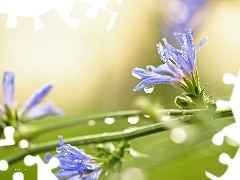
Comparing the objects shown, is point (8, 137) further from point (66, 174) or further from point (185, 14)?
point (185, 14)

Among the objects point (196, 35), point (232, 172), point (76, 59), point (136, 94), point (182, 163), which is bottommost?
point (232, 172)

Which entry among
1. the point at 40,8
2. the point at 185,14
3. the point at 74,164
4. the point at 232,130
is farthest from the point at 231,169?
the point at 185,14

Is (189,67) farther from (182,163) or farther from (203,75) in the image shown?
(203,75)

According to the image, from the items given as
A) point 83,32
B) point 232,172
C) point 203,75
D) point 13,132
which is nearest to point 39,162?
point 13,132

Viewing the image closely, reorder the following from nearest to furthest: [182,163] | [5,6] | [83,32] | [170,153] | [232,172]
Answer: [232,172] → [170,153] → [5,6] → [182,163] → [83,32]

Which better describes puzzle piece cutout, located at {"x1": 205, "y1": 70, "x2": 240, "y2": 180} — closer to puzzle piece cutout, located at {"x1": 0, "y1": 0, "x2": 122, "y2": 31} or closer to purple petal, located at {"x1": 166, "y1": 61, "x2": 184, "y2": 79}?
purple petal, located at {"x1": 166, "y1": 61, "x2": 184, "y2": 79}

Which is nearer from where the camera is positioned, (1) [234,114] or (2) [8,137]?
(1) [234,114]

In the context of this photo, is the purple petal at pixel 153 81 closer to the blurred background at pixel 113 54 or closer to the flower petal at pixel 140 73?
the flower petal at pixel 140 73
